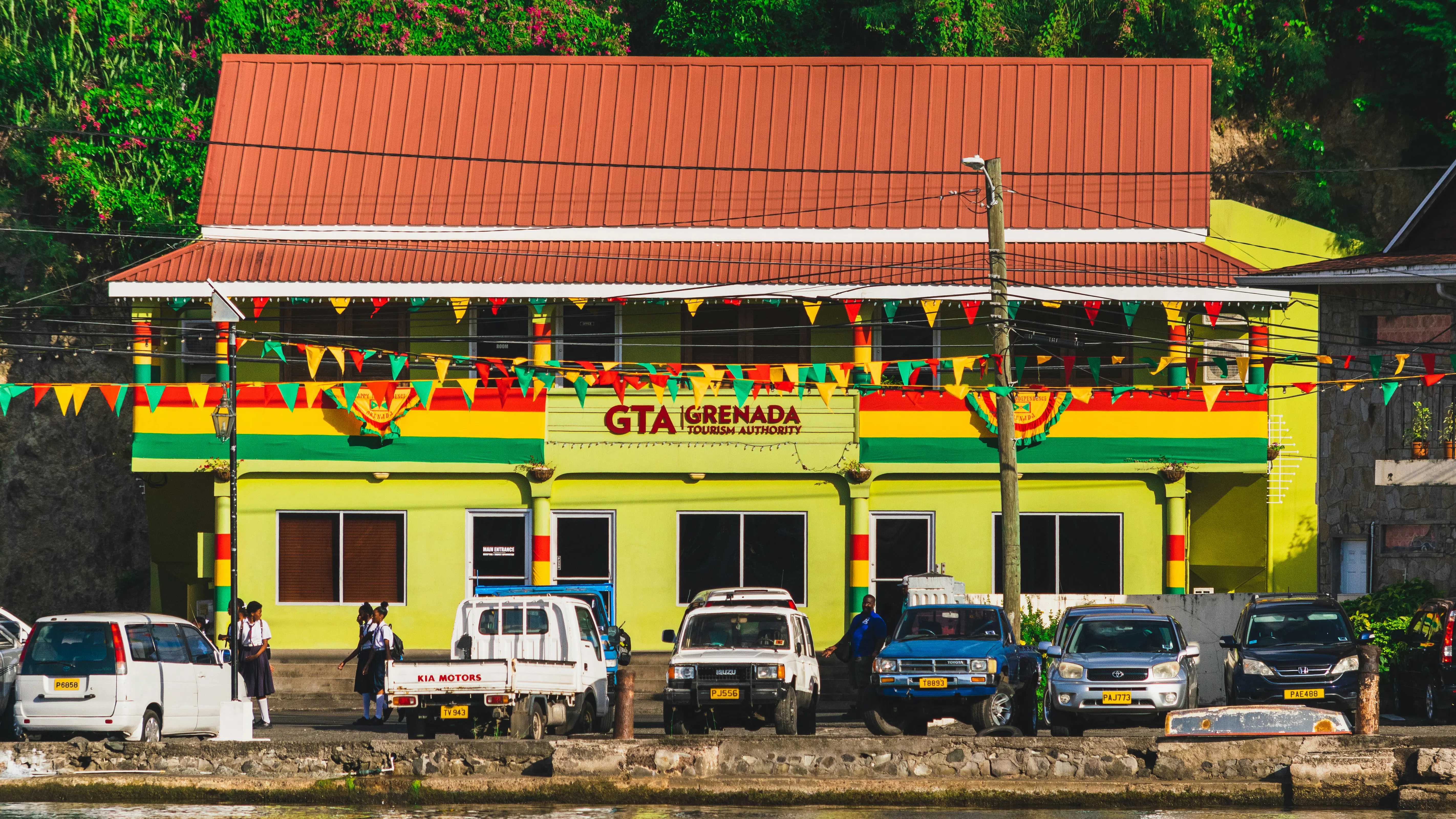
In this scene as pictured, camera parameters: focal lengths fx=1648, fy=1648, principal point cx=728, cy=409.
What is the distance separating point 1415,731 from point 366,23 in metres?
29.0

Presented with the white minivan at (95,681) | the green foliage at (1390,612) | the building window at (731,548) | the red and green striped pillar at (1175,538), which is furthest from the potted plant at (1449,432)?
the white minivan at (95,681)

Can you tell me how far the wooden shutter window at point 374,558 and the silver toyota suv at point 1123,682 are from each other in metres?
12.9

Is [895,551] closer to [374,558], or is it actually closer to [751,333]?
[751,333]

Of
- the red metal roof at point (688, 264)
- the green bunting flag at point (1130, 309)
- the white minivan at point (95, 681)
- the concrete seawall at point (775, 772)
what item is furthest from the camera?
the red metal roof at point (688, 264)

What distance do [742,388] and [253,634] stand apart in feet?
25.0

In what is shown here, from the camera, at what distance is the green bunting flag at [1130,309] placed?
27844mm

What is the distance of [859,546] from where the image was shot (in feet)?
93.4

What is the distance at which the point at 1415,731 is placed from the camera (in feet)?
64.3

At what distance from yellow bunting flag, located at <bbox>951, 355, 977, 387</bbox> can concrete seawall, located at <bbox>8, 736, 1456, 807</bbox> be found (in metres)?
7.72

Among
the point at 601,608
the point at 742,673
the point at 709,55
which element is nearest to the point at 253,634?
the point at 601,608

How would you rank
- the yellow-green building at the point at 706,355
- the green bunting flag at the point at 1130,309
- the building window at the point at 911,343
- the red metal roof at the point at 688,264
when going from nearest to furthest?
the green bunting flag at the point at 1130,309 → the red metal roof at the point at 688,264 → the yellow-green building at the point at 706,355 → the building window at the point at 911,343

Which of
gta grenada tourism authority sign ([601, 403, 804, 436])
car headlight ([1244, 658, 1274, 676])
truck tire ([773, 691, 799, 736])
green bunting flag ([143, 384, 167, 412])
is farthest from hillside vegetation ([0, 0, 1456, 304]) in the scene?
truck tire ([773, 691, 799, 736])

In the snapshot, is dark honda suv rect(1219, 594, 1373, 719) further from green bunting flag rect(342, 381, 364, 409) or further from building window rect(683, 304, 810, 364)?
green bunting flag rect(342, 381, 364, 409)

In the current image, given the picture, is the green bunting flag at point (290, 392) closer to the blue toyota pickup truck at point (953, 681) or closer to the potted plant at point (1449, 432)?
the blue toyota pickup truck at point (953, 681)
